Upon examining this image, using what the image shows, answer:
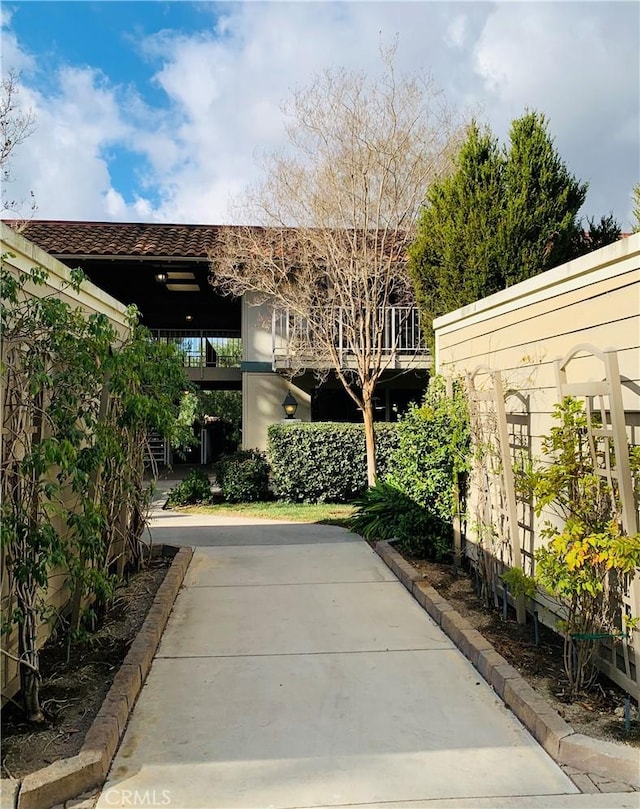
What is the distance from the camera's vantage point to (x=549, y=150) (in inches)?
352

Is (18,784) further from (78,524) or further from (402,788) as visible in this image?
(402,788)

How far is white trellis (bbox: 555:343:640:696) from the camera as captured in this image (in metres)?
3.18

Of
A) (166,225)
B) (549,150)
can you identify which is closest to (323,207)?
(549,150)

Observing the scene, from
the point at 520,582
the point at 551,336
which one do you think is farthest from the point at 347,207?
the point at 520,582

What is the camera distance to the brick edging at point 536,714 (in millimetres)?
2775

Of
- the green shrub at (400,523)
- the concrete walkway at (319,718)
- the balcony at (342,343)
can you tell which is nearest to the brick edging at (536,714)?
the concrete walkway at (319,718)

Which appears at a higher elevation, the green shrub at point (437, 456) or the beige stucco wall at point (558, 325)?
the beige stucco wall at point (558, 325)

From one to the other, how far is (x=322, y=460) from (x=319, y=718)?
8397 millimetres

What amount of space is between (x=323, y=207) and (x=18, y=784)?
384 inches

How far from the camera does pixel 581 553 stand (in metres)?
3.24

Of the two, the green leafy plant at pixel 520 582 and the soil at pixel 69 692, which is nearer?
the soil at pixel 69 692

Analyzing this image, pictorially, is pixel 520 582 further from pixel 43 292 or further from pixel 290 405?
pixel 290 405

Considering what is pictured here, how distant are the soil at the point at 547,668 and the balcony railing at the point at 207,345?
13521 millimetres

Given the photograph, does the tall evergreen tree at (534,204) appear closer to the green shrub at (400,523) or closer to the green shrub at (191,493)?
the green shrub at (400,523)
